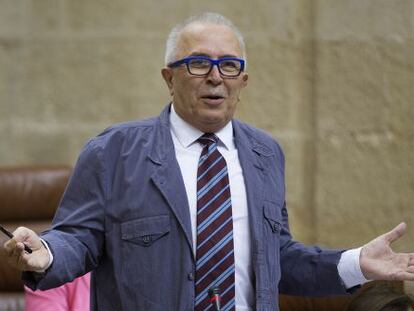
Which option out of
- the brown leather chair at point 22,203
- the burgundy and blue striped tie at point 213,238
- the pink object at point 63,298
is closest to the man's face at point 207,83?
the burgundy and blue striped tie at point 213,238

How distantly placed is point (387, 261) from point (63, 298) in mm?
1475

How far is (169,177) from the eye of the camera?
2.50m

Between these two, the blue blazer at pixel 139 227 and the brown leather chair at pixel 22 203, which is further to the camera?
the brown leather chair at pixel 22 203

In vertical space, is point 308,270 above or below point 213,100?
below

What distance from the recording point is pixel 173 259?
96.3 inches

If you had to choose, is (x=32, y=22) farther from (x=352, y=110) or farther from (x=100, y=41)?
(x=352, y=110)

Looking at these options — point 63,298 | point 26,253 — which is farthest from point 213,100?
point 63,298

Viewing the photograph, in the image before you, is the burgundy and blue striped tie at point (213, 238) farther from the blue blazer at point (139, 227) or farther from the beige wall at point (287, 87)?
the beige wall at point (287, 87)

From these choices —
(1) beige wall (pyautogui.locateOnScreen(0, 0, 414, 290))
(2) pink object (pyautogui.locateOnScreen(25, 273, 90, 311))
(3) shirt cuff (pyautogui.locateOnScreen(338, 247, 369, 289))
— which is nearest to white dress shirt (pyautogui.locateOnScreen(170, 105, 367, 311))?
(3) shirt cuff (pyautogui.locateOnScreen(338, 247, 369, 289))

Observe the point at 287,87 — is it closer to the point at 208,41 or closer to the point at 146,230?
the point at 208,41

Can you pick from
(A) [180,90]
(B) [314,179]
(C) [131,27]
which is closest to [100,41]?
(C) [131,27]

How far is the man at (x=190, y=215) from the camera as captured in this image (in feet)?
8.00

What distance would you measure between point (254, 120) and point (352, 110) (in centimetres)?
45

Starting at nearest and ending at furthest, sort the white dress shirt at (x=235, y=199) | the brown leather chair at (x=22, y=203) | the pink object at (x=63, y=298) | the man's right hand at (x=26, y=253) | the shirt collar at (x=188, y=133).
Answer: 1. the man's right hand at (x=26, y=253)
2. the white dress shirt at (x=235, y=199)
3. the shirt collar at (x=188, y=133)
4. the pink object at (x=63, y=298)
5. the brown leather chair at (x=22, y=203)
